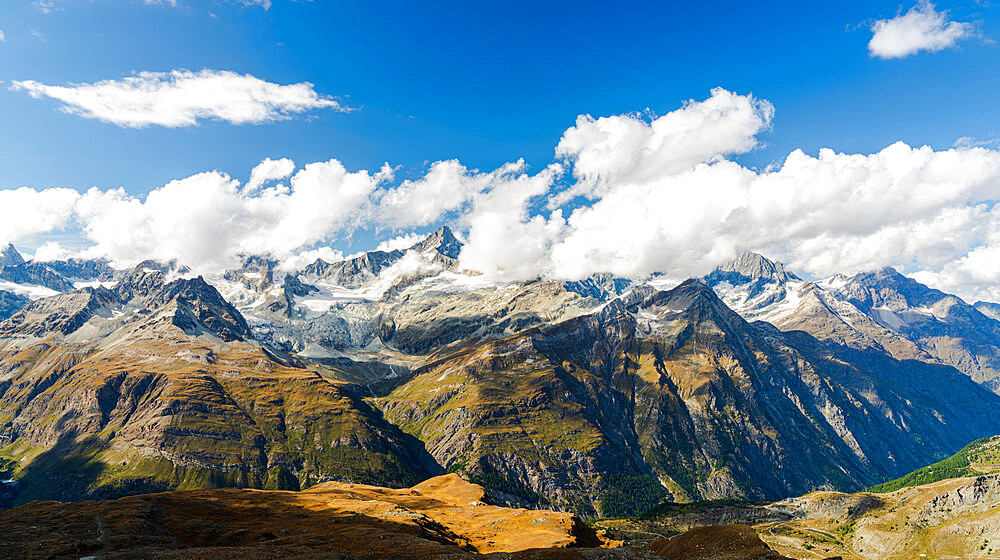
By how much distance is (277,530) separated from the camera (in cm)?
12769

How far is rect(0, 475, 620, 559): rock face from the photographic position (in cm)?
9006

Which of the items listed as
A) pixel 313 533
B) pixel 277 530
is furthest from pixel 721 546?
pixel 277 530

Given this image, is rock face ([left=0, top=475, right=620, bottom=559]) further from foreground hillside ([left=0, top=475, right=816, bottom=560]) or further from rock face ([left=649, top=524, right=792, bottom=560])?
rock face ([left=649, top=524, right=792, bottom=560])

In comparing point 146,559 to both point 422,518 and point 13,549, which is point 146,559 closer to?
point 13,549

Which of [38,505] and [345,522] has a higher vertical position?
[38,505]

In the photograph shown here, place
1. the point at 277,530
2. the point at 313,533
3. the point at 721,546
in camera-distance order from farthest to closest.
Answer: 1. the point at 277,530
2. the point at 313,533
3. the point at 721,546

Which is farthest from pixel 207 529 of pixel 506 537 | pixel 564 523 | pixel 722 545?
pixel 722 545

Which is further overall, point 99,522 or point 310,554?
point 99,522

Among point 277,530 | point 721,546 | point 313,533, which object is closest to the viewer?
point 721,546

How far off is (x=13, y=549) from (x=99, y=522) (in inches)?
1015

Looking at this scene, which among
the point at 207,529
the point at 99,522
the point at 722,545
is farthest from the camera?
the point at 207,529

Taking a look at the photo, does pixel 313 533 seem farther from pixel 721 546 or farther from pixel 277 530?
pixel 721 546

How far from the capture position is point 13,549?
93.4m

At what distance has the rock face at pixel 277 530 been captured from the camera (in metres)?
90.1
